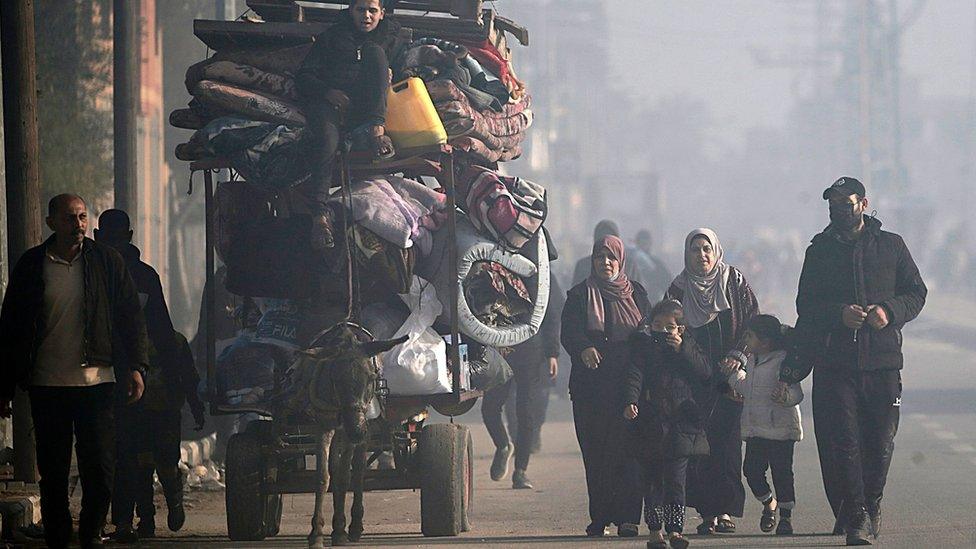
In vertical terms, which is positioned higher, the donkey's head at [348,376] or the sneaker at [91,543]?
the donkey's head at [348,376]

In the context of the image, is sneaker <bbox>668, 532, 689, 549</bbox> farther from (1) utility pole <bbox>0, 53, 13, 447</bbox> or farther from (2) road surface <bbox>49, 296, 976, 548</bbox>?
(1) utility pole <bbox>0, 53, 13, 447</bbox>

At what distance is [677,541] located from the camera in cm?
977

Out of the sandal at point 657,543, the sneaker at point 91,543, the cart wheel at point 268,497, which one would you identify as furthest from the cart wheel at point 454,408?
the sneaker at point 91,543

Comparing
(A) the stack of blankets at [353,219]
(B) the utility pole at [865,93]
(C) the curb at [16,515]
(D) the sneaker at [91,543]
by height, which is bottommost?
(C) the curb at [16,515]

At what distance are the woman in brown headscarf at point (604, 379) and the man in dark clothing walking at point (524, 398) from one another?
2.59 m

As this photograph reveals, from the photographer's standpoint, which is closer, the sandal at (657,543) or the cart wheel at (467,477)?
the sandal at (657,543)

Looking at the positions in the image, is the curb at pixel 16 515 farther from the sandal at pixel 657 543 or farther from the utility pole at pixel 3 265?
the sandal at pixel 657 543

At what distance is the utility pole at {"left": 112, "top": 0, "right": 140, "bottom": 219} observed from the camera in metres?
13.8

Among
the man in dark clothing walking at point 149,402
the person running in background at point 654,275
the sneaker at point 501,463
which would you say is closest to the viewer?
the man in dark clothing walking at point 149,402

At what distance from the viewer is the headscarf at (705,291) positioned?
10789mm

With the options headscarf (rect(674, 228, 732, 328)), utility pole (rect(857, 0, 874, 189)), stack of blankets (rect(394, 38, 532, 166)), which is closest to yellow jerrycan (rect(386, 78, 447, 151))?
stack of blankets (rect(394, 38, 532, 166))

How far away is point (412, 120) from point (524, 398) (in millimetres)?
4562

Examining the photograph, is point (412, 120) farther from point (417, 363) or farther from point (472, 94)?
point (417, 363)

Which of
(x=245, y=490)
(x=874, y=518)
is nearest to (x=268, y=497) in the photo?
(x=245, y=490)
